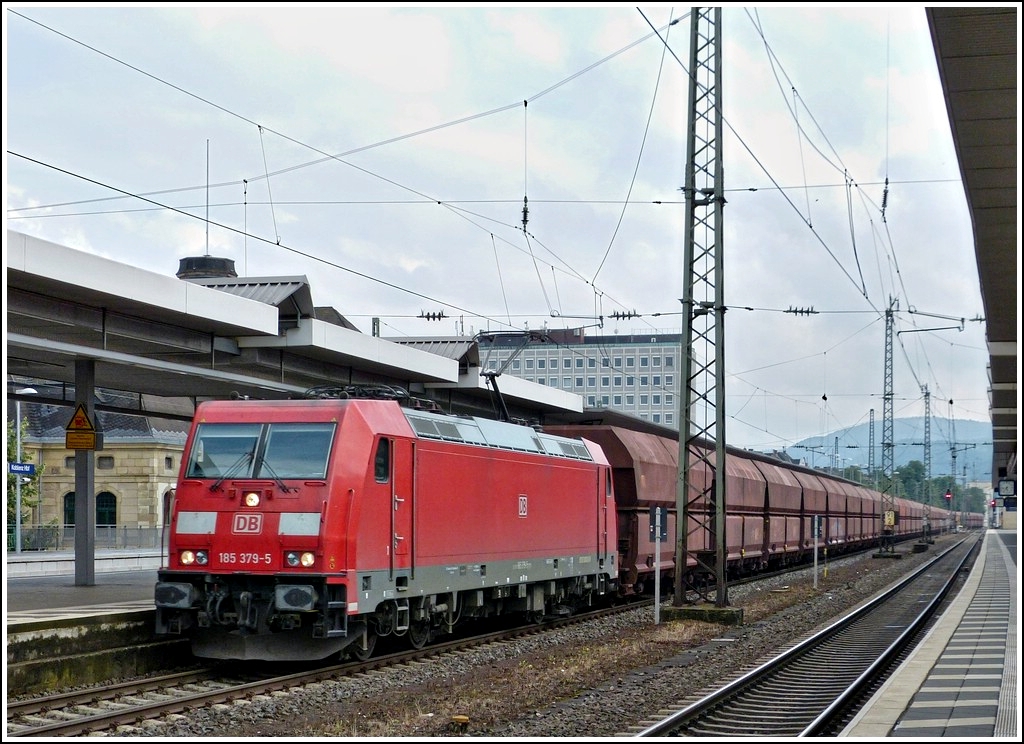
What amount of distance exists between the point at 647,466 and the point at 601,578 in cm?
376

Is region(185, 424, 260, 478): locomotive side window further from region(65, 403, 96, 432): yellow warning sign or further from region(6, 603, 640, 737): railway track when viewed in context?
region(65, 403, 96, 432): yellow warning sign

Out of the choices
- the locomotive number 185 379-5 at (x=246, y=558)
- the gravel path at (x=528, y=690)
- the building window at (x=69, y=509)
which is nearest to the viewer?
the gravel path at (x=528, y=690)

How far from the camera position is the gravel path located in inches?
482

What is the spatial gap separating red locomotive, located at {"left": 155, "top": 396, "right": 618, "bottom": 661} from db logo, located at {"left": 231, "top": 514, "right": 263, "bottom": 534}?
2 cm

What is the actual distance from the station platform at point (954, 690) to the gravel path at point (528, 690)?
220cm

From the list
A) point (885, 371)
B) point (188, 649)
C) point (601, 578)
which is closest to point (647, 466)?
point (601, 578)

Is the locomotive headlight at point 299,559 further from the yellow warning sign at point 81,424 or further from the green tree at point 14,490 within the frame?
the green tree at point 14,490

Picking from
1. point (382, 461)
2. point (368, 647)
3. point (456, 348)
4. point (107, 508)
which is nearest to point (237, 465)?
point (382, 461)

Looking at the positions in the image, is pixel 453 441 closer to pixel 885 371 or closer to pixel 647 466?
pixel 647 466

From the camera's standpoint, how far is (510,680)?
1536 cm

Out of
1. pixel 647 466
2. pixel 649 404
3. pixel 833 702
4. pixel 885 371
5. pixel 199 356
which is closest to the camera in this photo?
pixel 833 702

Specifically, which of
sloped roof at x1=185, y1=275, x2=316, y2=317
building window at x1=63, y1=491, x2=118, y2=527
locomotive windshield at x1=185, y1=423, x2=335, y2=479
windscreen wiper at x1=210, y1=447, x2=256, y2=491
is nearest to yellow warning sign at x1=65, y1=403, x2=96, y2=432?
sloped roof at x1=185, y1=275, x2=316, y2=317

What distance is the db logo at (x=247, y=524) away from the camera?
15.8m

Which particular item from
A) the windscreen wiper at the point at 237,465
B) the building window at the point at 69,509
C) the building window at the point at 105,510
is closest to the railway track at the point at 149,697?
the windscreen wiper at the point at 237,465
